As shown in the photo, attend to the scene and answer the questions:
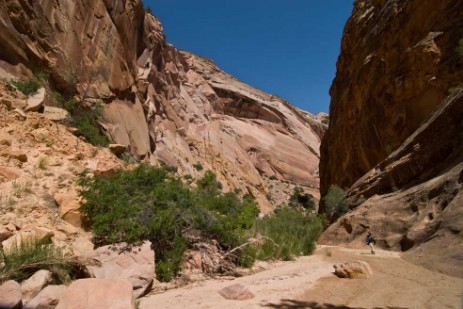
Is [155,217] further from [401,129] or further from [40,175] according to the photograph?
[401,129]

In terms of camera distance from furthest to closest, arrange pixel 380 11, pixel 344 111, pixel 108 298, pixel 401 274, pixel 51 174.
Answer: pixel 344 111 → pixel 380 11 → pixel 51 174 → pixel 401 274 → pixel 108 298

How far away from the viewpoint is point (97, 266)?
17.9ft

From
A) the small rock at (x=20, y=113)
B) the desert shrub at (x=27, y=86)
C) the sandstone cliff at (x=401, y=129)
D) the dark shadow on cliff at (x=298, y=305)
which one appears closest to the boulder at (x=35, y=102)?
the desert shrub at (x=27, y=86)

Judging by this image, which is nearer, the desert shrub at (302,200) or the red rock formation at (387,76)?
the red rock formation at (387,76)

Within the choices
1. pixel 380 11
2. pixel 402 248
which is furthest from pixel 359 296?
pixel 380 11

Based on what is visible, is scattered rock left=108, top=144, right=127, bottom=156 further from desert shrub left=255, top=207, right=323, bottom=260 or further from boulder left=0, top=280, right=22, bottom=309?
boulder left=0, top=280, right=22, bottom=309

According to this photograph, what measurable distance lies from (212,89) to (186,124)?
14153 mm

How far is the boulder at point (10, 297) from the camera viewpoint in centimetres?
Answer: 357

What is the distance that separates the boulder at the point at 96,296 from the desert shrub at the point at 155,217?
89.4 inches

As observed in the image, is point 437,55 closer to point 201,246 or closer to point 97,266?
point 201,246

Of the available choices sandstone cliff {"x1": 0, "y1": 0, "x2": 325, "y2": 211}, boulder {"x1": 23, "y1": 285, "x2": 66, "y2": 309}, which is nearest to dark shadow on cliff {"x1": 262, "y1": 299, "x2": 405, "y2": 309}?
boulder {"x1": 23, "y1": 285, "x2": 66, "y2": 309}

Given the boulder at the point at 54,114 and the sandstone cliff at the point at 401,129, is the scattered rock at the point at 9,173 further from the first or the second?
the sandstone cliff at the point at 401,129

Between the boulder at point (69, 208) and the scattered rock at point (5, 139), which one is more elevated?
the scattered rock at point (5, 139)

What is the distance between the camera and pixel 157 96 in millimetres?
32312
